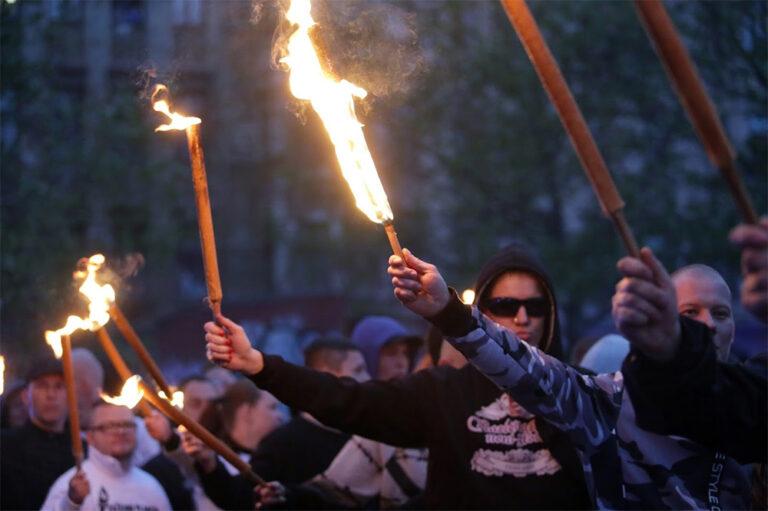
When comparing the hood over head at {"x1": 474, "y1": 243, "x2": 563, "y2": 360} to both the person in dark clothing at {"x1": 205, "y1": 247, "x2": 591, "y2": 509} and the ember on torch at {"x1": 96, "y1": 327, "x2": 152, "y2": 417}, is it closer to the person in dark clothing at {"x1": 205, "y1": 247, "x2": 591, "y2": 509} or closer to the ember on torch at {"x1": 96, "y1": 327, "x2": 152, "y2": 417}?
the person in dark clothing at {"x1": 205, "y1": 247, "x2": 591, "y2": 509}

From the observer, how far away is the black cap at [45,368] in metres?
6.24

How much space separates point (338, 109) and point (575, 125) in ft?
3.24

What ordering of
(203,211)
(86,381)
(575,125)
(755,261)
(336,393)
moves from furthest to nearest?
(86,381) → (336,393) → (203,211) → (575,125) → (755,261)

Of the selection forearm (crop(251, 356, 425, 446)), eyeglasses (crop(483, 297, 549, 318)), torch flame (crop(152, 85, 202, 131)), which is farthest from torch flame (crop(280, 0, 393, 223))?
eyeglasses (crop(483, 297, 549, 318))

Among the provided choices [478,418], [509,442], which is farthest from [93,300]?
[509,442]

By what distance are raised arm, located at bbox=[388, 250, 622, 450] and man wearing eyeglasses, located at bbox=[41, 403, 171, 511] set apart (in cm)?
241

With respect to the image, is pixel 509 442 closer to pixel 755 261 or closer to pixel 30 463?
pixel 755 261

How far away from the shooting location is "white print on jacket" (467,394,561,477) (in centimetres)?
438

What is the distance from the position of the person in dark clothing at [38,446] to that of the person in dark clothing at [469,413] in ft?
6.74

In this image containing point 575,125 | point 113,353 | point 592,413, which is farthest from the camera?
point 113,353

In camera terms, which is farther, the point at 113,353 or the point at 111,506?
the point at 111,506

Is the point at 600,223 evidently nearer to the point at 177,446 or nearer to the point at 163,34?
the point at 163,34

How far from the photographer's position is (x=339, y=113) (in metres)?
3.78

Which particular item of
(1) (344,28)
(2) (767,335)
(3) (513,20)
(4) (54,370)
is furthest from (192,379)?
(3) (513,20)
